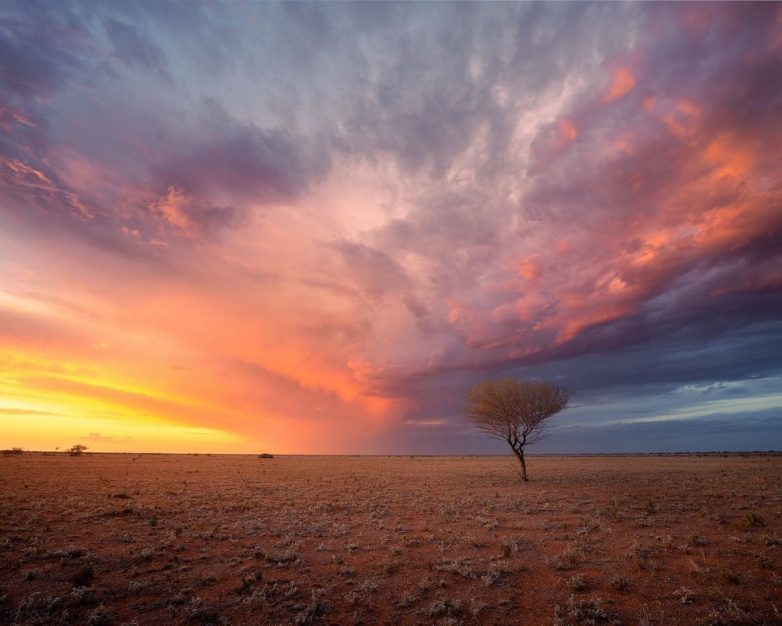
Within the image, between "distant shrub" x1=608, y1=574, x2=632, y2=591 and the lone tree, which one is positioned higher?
the lone tree

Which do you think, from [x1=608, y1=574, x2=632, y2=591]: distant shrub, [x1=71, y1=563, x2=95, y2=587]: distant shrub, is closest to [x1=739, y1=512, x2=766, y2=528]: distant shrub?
[x1=608, y1=574, x2=632, y2=591]: distant shrub

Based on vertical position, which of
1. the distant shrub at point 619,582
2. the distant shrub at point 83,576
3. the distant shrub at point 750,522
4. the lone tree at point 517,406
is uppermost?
the lone tree at point 517,406

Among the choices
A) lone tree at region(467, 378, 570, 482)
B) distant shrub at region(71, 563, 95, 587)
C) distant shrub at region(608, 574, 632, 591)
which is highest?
lone tree at region(467, 378, 570, 482)

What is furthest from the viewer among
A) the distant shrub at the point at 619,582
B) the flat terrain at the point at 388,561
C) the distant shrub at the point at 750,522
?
the distant shrub at the point at 750,522

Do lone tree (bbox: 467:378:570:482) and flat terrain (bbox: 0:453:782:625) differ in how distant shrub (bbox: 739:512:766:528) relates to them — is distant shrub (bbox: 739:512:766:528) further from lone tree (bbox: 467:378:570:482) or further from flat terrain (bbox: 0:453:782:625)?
lone tree (bbox: 467:378:570:482)

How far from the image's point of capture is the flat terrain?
34.2 feet

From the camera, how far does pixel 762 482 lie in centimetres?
3681

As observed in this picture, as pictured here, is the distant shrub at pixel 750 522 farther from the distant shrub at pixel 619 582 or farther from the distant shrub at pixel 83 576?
the distant shrub at pixel 83 576

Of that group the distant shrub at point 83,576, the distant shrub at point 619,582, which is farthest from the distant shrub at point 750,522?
the distant shrub at point 83,576

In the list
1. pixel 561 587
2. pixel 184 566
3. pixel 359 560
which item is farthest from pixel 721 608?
pixel 184 566

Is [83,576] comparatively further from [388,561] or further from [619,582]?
[619,582]

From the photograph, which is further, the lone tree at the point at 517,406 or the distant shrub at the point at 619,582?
the lone tree at the point at 517,406

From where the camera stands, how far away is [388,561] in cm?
1459

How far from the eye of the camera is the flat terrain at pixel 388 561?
410 inches
